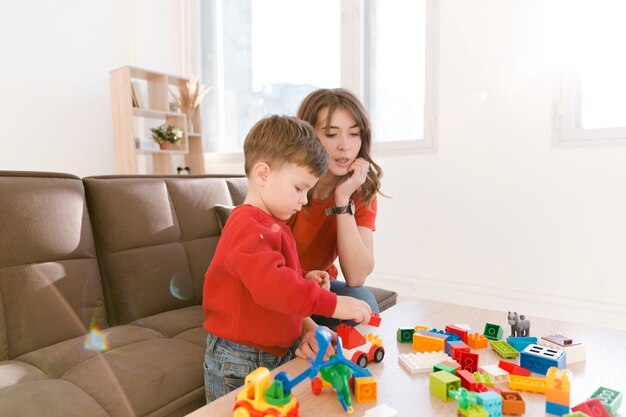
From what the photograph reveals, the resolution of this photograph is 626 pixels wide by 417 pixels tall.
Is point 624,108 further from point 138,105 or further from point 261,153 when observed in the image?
point 138,105

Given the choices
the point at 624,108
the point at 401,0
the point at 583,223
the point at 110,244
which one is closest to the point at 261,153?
the point at 110,244

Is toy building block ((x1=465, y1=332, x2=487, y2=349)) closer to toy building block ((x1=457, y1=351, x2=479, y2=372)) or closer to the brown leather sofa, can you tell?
toy building block ((x1=457, y1=351, x2=479, y2=372))

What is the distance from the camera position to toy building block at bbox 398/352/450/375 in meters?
0.88

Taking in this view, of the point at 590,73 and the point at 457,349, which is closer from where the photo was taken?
the point at 457,349

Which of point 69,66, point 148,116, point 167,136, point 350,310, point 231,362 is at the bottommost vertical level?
point 231,362

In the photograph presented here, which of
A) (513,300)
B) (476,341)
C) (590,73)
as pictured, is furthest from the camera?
(513,300)

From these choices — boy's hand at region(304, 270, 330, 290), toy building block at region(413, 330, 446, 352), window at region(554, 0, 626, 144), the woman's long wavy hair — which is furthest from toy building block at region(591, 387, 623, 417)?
window at region(554, 0, 626, 144)

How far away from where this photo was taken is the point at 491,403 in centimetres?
70

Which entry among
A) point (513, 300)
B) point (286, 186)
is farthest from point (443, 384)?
point (513, 300)

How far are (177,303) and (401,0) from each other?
2.42m

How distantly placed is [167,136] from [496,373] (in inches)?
131

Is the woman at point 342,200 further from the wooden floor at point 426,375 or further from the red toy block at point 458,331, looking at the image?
the red toy block at point 458,331

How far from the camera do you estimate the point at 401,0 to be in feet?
9.66

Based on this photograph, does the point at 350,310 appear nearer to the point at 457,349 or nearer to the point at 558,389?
the point at 457,349
